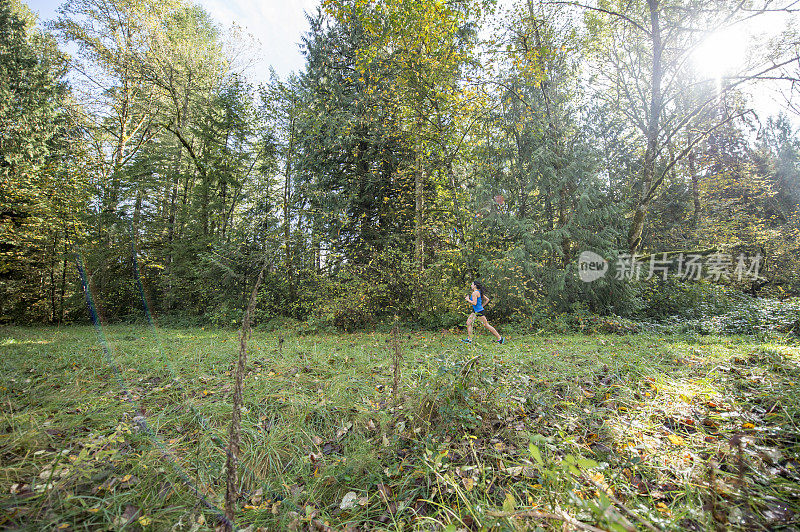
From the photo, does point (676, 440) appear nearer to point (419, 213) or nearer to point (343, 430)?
point (343, 430)

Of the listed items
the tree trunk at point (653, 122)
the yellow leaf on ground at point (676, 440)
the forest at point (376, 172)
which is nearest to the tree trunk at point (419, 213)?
the forest at point (376, 172)

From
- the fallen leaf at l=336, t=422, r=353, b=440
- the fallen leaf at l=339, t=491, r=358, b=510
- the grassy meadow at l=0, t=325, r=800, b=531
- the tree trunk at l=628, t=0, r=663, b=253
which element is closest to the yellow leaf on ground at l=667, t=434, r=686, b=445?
the grassy meadow at l=0, t=325, r=800, b=531

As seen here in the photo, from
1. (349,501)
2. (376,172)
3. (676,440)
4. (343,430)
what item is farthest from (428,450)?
(376,172)

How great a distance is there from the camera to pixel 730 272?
10.9 m

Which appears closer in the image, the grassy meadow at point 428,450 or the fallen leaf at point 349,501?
the grassy meadow at point 428,450

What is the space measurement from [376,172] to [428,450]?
31.2ft

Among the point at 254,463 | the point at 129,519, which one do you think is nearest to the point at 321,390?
the point at 254,463

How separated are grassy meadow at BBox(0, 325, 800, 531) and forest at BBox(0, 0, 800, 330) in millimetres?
4236

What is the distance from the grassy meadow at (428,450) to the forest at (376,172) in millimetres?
4236

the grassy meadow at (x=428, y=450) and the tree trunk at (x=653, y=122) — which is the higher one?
the tree trunk at (x=653, y=122)

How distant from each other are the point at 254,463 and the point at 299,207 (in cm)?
985

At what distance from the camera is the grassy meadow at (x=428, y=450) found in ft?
5.49

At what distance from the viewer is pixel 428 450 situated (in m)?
2.20

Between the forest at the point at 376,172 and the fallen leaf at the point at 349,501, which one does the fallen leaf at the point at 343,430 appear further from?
the forest at the point at 376,172
